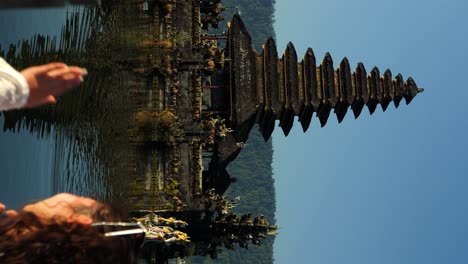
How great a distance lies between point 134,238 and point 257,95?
1646 centimetres

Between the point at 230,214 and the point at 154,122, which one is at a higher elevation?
the point at 154,122

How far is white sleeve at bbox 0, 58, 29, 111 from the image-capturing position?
4.69m

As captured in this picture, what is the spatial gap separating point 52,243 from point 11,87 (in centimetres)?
122

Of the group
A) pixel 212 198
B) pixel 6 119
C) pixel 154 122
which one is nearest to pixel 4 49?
pixel 6 119

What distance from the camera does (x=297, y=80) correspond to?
21891 mm

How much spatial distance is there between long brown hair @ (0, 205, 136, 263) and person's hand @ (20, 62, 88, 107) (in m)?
0.96

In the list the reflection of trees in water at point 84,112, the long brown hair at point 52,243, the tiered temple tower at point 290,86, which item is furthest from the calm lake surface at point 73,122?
the long brown hair at point 52,243

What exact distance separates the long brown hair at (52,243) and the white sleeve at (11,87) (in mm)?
848

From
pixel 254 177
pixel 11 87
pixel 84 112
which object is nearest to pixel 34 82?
pixel 11 87

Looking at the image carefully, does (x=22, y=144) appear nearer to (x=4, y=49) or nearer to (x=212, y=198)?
(x=4, y=49)

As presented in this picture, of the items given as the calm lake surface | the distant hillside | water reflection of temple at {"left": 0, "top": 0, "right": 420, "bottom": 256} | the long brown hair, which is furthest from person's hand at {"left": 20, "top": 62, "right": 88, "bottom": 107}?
the distant hillside

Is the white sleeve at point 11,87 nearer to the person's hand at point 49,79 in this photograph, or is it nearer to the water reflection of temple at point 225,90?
the person's hand at point 49,79

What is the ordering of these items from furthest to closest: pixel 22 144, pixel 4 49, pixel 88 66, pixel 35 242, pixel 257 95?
pixel 257 95 < pixel 88 66 < pixel 22 144 < pixel 4 49 < pixel 35 242

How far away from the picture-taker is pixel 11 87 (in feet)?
15.6
